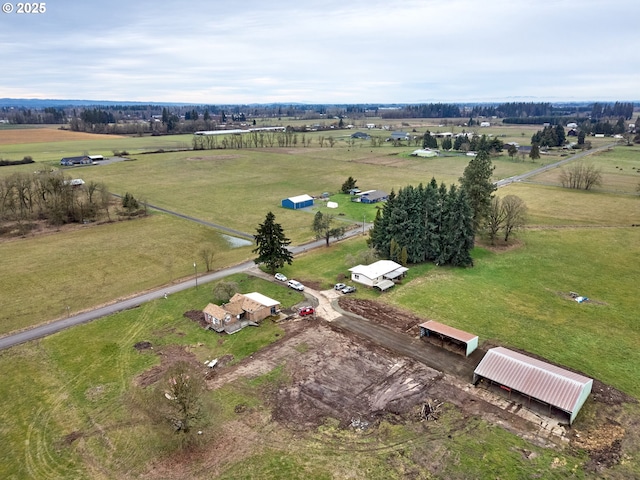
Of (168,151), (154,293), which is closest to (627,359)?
(154,293)

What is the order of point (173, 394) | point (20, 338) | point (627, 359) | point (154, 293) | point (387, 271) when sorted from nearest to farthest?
1. point (173, 394)
2. point (627, 359)
3. point (20, 338)
4. point (154, 293)
5. point (387, 271)

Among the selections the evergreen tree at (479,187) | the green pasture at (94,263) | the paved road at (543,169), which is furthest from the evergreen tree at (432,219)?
the paved road at (543,169)

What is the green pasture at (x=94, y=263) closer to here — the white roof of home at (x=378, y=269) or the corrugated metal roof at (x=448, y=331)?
the white roof of home at (x=378, y=269)

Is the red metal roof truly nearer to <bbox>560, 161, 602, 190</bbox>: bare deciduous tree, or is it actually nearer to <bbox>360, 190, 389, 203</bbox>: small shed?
<bbox>360, 190, 389, 203</bbox>: small shed

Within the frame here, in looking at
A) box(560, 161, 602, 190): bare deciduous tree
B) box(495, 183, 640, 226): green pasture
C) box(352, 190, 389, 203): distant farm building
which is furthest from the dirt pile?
box(560, 161, 602, 190): bare deciduous tree

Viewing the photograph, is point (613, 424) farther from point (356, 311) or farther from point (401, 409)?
point (356, 311)

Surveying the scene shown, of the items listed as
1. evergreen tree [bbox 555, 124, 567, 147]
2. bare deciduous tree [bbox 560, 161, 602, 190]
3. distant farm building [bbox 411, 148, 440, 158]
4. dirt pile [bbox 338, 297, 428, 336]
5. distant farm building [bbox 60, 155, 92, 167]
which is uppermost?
evergreen tree [bbox 555, 124, 567, 147]

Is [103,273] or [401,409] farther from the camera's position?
[103,273]
